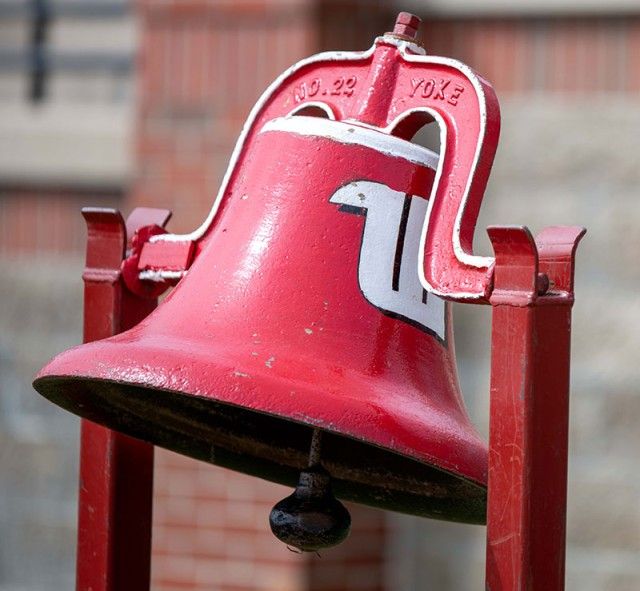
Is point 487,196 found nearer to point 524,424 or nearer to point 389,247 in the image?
point 389,247

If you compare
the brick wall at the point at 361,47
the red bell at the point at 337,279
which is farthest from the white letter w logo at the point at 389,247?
the brick wall at the point at 361,47

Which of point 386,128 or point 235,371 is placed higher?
point 386,128

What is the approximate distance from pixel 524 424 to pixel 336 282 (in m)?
0.28

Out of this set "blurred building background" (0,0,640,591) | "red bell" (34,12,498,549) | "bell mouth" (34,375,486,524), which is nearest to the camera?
"red bell" (34,12,498,549)

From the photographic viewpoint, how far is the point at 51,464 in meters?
4.51

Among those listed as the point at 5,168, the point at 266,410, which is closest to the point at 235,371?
the point at 266,410

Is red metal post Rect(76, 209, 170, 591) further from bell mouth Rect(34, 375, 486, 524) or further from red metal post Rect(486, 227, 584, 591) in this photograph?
red metal post Rect(486, 227, 584, 591)

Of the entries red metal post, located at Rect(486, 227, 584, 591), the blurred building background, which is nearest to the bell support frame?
red metal post, located at Rect(486, 227, 584, 591)

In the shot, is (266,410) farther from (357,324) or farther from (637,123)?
(637,123)

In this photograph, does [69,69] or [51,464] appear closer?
[51,464]

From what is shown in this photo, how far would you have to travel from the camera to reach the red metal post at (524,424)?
66.1 inches

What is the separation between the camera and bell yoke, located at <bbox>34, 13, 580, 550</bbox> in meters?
1.63

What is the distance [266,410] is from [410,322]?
1.09 feet

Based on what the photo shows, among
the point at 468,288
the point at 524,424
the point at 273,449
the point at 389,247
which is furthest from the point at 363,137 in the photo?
the point at 273,449
